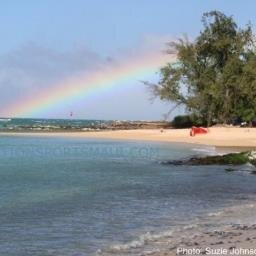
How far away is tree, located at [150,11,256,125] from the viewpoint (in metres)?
78.5

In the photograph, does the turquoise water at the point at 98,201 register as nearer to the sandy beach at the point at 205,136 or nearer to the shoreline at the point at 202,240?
the shoreline at the point at 202,240

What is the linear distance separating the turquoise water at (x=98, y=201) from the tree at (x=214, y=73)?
45.4 meters

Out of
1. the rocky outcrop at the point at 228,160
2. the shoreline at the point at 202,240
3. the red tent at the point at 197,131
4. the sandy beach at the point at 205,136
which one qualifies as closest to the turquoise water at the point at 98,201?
the shoreline at the point at 202,240

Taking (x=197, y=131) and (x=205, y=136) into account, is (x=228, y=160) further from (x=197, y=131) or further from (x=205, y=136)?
(x=197, y=131)

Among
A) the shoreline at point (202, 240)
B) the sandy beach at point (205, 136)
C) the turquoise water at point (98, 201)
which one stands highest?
the sandy beach at point (205, 136)

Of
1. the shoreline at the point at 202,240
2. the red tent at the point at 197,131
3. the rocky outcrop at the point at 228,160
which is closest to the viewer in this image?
the shoreline at the point at 202,240

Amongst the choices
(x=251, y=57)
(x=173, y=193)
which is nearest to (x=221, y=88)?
(x=251, y=57)

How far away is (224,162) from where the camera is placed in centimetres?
3681

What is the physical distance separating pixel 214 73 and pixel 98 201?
63743 mm

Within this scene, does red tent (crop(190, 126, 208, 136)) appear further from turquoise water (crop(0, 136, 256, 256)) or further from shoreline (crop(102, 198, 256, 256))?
shoreline (crop(102, 198, 256, 256))

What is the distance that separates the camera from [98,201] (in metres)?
19.6

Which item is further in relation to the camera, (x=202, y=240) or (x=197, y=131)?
(x=197, y=131)

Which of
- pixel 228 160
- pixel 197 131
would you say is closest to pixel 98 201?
pixel 228 160

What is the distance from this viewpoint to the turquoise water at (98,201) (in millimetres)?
13133
